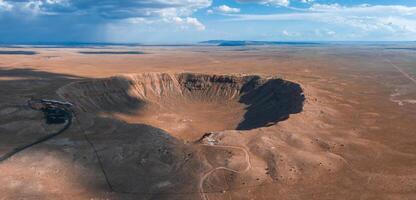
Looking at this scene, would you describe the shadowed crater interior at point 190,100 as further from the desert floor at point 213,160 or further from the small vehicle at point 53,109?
the small vehicle at point 53,109

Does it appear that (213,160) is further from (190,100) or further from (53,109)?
(190,100)

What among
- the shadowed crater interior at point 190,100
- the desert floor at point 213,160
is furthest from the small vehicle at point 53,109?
the shadowed crater interior at point 190,100

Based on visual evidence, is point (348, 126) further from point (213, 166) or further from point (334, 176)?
point (213, 166)

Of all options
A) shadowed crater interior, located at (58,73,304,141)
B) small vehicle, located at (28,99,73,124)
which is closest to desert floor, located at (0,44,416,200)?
small vehicle, located at (28,99,73,124)

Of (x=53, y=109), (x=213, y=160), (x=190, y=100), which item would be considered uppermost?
(x=53, y=109)

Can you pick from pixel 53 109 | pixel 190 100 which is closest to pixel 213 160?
pixel 53 109
